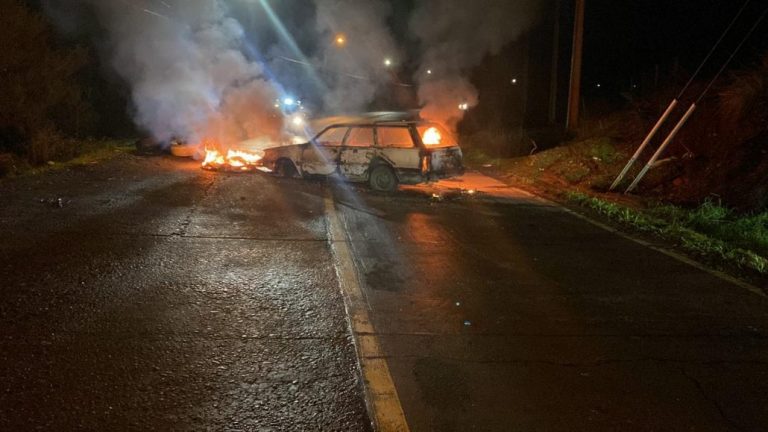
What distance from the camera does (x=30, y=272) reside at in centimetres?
518

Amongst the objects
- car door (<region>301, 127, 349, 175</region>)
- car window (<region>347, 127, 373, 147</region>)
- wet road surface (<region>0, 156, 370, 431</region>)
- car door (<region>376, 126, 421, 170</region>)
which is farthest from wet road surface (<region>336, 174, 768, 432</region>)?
car door (<region>301, 127, 349, 175</region>)

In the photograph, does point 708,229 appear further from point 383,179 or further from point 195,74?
point 195,74

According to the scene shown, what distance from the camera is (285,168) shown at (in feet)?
40.3

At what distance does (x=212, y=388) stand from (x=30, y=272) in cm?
298

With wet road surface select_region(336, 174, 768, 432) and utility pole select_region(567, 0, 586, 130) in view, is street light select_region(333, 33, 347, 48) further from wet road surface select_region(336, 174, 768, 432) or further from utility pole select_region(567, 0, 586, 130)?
wet road surface select_region(336, 174, 768, 432)

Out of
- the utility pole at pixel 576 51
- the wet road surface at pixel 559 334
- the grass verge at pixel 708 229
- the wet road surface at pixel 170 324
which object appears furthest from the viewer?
the utility pole at pixel 576 51

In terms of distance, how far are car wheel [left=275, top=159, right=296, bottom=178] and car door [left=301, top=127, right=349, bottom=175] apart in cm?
59

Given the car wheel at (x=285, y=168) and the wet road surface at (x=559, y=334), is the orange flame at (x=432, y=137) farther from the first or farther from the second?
the wet road surface at (x=559, y=334)

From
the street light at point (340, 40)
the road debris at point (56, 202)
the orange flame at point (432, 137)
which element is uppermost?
the street light at point (340, 40)

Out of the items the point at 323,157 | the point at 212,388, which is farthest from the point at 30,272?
the point at 323,157

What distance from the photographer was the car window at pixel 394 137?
10701mm

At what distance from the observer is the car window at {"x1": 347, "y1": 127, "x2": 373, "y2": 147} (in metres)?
11.0

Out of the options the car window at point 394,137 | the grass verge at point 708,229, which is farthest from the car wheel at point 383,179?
the grass verge at point 708,229

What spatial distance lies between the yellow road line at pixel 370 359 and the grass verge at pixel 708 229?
14.1ft
